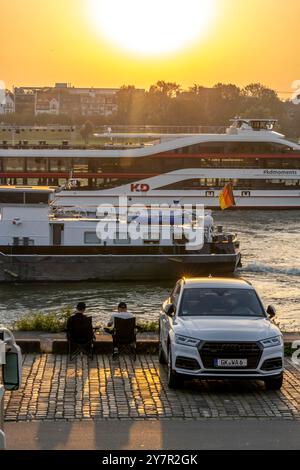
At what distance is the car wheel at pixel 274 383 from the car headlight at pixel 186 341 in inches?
41.9

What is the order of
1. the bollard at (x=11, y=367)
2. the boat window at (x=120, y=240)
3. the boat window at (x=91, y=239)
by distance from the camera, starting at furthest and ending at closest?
1. the boat window at (x=120, y=240)
2. the boat window at (x=91, y=239)
3. the bollard at (x=11, y=367)

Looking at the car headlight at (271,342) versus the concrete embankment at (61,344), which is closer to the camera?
the car headlight at (271,342)

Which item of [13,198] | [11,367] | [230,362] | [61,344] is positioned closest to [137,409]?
[230,362]

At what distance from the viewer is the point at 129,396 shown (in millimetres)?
11703

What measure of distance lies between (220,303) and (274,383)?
1534 mm

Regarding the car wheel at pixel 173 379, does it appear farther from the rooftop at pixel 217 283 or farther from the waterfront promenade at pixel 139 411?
the rooftop at pixel 217 283

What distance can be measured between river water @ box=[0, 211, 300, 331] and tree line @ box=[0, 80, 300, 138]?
106720mm

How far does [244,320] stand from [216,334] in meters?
0.77

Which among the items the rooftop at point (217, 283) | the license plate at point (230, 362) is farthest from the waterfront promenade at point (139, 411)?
the rooftop at point (217, 283)

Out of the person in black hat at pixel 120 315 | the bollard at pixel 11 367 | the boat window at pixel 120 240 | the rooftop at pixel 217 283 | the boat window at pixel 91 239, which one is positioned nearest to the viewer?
the bollard at pixel 11 367

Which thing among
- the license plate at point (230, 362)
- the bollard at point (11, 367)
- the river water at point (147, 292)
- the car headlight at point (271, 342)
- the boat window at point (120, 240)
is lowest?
the river water at point (147, 292)

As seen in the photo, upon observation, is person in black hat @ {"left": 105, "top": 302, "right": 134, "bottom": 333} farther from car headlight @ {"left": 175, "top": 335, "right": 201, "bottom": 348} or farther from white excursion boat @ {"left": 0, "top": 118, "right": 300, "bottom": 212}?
white excursion boat @ {"left": 0, "top": 118, "right": 300, "bottom": 212}

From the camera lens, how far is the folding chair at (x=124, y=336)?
14.0m

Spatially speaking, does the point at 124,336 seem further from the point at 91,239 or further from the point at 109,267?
the point at 91,239
